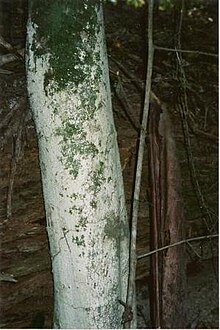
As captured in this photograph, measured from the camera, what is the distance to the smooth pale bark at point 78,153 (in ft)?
3.74

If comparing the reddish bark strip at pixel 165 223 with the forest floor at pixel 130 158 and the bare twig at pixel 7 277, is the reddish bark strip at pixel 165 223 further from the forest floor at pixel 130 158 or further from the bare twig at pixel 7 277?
the bare twig at pixel 7 277

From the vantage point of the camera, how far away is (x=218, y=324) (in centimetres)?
192

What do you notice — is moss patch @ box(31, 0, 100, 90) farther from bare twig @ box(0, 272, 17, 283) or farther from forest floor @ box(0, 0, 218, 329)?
bare twig @ box(0, 272, 17, 283)

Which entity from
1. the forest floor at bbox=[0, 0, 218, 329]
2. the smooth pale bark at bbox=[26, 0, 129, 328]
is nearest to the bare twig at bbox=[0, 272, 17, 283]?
the forest floor at bbox=[0, 0, 218, 329]

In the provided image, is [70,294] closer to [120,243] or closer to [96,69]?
[120,243]

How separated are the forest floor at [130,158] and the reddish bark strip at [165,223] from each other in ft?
0.17

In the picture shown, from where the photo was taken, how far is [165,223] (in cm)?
158

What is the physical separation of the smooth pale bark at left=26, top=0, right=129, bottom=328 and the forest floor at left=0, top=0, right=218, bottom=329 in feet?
0.71

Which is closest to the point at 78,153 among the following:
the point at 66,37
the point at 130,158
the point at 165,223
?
the point at 66,37

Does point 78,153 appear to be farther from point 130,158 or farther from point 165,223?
point 165,223

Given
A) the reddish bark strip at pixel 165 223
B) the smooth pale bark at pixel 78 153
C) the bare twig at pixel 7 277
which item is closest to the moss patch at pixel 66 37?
the smooth pale bark at pixel 78 153

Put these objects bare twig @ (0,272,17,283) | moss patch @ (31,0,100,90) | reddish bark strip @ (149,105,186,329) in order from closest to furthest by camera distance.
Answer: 1. moss patch @ (31,0,100,90)
2. bare twig @ (0,272,17,283)
3. reddish bark strip @ (149,105,186,329)

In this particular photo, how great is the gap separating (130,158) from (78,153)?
0.41m

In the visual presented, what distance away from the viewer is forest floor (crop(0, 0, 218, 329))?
4.64 ft
